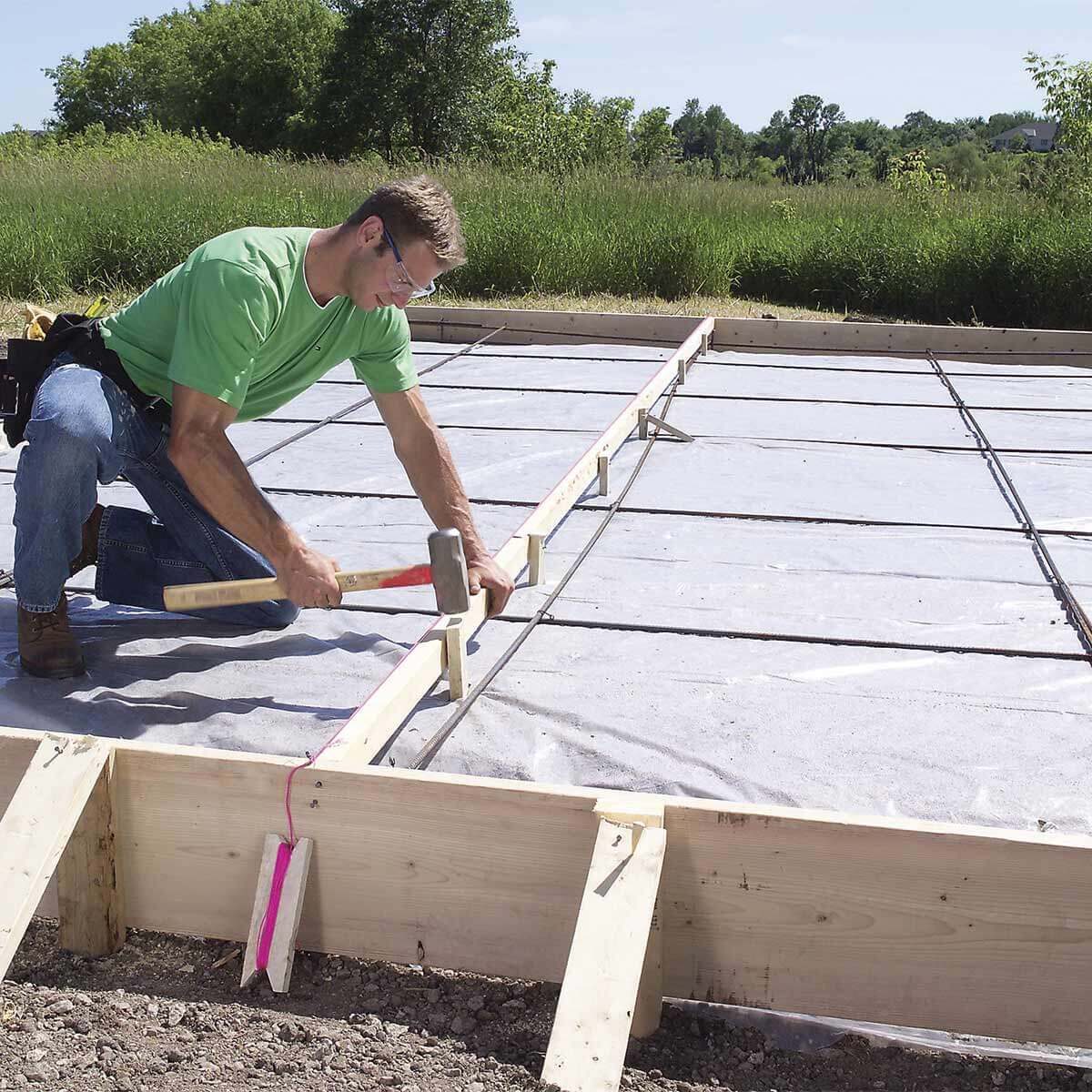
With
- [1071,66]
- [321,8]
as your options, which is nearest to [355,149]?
[321,8]

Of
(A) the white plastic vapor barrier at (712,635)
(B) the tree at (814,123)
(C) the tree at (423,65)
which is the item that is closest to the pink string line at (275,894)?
(A) the white plastic vapor barrier at (712,635)

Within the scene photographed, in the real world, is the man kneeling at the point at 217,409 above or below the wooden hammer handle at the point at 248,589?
above

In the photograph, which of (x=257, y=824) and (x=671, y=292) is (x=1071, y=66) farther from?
(x=257, y=824)

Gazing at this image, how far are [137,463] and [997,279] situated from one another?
8857mm

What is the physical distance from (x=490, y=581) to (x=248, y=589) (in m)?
0.56

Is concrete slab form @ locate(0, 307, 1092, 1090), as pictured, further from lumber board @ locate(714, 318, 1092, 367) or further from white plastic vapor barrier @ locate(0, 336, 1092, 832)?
lumber board @ locate(714, 318, 1092, 367)

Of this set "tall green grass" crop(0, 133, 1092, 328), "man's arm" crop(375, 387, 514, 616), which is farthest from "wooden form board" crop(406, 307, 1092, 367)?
"man's arm" crop(375, 387, 514, 616)

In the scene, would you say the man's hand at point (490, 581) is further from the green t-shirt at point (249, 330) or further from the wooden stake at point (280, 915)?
the wooden stake at point (280, 915)

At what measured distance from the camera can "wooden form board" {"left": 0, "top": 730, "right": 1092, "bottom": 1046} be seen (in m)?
1.58

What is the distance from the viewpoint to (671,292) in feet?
32.9

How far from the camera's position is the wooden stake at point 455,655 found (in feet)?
8.29

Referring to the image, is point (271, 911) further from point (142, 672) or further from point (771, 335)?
point (771, 335)

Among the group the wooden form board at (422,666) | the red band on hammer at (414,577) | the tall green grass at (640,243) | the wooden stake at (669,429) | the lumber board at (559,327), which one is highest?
the tall green grass at (640,243)

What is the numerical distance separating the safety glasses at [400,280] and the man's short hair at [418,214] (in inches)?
0.6
